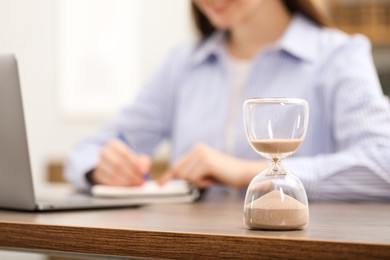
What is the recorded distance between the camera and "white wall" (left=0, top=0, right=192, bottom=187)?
3916 mm

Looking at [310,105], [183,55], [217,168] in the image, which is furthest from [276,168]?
[183,55]

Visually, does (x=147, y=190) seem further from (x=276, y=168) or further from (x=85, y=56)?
(x=85, y=56)

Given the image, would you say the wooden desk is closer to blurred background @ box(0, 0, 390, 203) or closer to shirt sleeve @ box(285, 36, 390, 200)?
shirt sleeve @ box(285, 36, 390, 200)

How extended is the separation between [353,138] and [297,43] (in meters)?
0.38

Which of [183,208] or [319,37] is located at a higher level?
[319,37]

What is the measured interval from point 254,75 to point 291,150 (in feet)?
3.35

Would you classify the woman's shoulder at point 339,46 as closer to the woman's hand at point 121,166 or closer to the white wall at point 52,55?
the woman's hand at point 121,166

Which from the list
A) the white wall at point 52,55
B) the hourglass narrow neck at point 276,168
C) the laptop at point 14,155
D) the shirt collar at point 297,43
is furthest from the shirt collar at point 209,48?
the white wall at point 52,55

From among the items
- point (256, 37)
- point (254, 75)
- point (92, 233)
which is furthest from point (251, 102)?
point (256, 37)

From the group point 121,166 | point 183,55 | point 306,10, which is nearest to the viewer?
point 121,166

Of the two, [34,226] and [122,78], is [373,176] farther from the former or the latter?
[122,78]

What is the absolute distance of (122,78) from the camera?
3996 millimetres

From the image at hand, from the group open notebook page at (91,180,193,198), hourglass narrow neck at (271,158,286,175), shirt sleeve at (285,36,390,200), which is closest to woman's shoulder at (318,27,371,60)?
shirt sleeve at (285,36,390,200)

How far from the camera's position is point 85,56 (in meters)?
4.00
